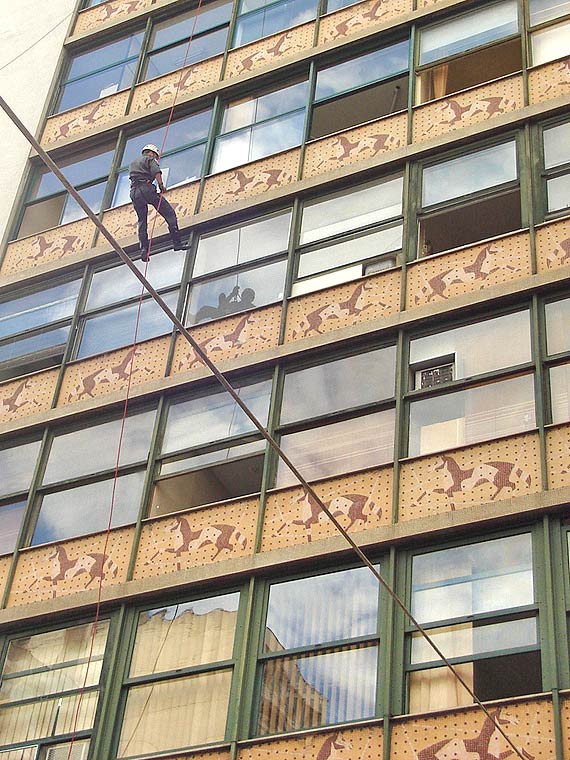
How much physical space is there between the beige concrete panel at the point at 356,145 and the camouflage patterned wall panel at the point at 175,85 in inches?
141

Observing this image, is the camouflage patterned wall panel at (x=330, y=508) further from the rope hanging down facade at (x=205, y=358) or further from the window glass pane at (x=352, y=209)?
the window glass pane at (x=352, y=209)

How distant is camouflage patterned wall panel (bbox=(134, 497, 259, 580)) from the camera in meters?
15.7

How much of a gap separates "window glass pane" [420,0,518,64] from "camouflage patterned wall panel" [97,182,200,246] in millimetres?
4477

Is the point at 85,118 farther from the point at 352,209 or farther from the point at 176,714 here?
the point at 176,714

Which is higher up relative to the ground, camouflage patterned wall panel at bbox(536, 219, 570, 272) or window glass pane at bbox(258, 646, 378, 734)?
camouflage patterned wall panel at bbox(536, 219, 570, 272)

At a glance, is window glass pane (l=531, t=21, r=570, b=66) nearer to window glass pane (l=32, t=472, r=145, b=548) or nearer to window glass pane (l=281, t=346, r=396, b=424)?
window glass pane (l=281, t=346, r=396, b=424)

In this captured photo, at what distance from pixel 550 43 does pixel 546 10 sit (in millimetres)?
887

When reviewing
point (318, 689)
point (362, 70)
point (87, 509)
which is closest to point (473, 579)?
point (318, 689)

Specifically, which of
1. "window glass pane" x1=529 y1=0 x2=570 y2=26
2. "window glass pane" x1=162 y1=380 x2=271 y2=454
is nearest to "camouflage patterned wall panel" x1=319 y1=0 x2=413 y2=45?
"window glass pane" x1=529 y1=0 x2=570 y2=26

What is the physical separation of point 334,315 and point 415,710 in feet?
20.2

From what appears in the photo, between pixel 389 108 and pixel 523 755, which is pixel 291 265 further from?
pixel 523 755

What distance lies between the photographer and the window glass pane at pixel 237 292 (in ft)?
60.8

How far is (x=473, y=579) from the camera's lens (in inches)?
551

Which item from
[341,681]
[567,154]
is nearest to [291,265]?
[567,154]
